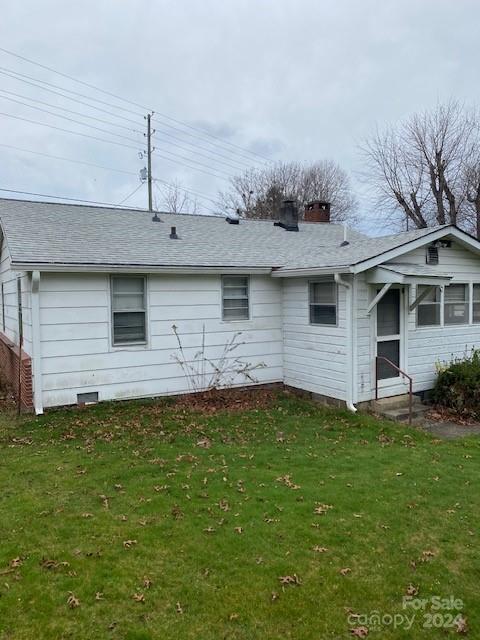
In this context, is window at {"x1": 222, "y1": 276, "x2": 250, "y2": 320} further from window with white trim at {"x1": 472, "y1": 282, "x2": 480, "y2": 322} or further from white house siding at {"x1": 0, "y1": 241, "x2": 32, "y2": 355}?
window with white trim at {"x1": 472, "y1": 282, "x2": 480, "y2": 322}

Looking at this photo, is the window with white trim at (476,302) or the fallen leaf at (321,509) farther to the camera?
the window with white trim at (476,302)

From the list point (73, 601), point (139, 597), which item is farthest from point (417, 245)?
point (73, 601)

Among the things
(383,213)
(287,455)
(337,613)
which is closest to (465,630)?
(337,613)

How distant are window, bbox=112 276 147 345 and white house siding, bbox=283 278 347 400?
10.6 feet

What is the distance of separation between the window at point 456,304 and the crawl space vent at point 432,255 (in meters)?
0.80

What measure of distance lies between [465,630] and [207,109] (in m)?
20.6

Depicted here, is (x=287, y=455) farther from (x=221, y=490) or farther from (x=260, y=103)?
(x=260, y=103)

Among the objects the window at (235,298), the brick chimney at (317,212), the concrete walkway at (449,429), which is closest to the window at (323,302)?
the window at (235,298)

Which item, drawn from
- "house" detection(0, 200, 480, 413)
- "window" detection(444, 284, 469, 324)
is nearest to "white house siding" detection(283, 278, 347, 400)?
"house" detection(0, 200, 480, 413)

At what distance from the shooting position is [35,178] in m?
24.1

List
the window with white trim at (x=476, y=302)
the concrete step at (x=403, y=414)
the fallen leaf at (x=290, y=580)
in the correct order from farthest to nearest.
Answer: the window with white trim at (x=476, y=302) < the concrete step at (x=403, y=414) < the fallen leaf at (x=290, y=580)

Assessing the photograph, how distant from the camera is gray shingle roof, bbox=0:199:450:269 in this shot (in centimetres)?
869

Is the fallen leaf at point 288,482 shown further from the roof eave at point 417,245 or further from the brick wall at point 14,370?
the brick wall at point 14,370

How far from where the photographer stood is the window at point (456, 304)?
34.0 feet
